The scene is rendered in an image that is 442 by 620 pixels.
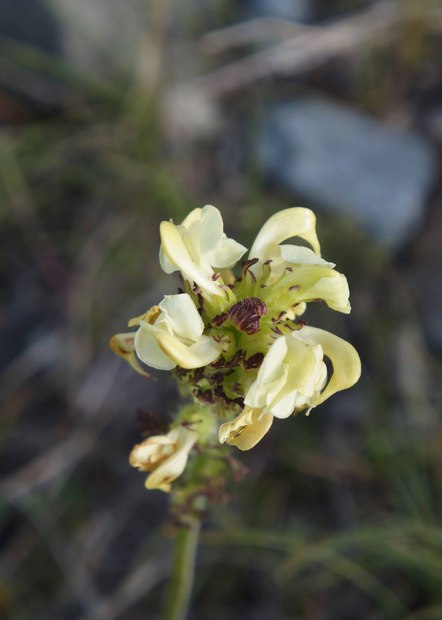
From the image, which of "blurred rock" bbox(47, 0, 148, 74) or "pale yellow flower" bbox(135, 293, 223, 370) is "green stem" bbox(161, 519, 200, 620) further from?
"blurred rock" bbox(47, 0, 148, 74)

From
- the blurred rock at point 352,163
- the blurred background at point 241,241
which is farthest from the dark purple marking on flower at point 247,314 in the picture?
the blurred rock at point 352,163

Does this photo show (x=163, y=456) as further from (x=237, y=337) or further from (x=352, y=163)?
(x=352, y=163)

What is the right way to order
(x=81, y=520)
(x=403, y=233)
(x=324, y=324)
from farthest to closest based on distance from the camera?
(x=403, y=233)
(x=324, y=324)
(x=81, y=520)

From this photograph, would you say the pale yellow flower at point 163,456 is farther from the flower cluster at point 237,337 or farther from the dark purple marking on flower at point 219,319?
the dark purple marking on flower at point 219,319

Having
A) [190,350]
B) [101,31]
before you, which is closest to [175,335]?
[190,350]

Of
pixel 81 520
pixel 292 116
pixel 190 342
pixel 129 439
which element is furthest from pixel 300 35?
pixel 190 342

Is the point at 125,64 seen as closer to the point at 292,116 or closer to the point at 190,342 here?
the point at 292,116
